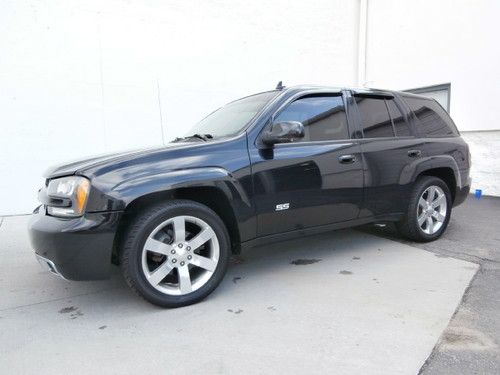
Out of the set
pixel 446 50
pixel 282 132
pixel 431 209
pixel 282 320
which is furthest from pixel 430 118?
pixel 446 50

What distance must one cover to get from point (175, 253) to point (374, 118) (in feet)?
8.46

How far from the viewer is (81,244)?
275 centimetres

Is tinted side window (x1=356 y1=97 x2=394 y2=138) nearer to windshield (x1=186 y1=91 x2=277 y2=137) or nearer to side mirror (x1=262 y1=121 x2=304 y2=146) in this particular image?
windshield (x1=186 y1=91 x2=277 y2=137)

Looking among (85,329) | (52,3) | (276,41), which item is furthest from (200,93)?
(85,329)

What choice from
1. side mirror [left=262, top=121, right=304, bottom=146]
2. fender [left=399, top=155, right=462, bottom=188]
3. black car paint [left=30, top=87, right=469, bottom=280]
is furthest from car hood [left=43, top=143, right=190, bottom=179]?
fender [left=399, top=155, right=462, bottom=188]

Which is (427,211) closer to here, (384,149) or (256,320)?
(384,149)

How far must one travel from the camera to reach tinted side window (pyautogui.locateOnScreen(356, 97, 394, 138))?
13.7ft

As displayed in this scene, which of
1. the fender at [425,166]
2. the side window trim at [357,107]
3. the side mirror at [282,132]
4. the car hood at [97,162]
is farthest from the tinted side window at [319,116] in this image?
the car hood at [97,162]

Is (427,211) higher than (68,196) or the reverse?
the reverse

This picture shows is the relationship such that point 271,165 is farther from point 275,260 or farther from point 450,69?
point 450,69

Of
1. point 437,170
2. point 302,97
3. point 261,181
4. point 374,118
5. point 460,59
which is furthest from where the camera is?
point 460,59

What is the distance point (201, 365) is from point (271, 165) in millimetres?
1698

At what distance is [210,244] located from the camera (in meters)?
3.21

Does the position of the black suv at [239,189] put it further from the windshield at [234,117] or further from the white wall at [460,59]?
the white wall at [460,59]
